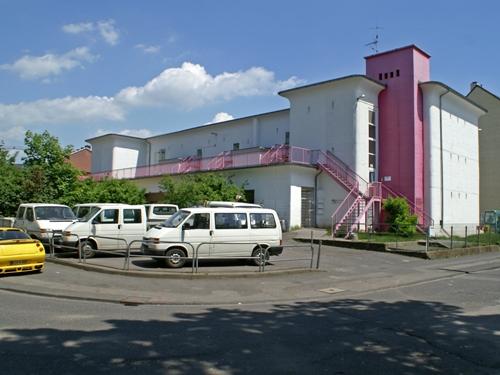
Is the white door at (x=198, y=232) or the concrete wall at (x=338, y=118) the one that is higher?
the concrete wall at (x=338, y=118)

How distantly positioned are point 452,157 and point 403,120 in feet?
17.9

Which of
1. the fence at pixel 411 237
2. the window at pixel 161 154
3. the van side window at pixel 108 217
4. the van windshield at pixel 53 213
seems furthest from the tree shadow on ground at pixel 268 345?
the window at pixel 161 154

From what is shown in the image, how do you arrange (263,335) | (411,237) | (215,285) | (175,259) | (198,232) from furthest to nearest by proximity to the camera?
(411,237) → (198,232) → (175,259) → (215,285) → (263,335)

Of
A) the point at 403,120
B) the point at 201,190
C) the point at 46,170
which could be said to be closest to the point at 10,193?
the point at 46,170

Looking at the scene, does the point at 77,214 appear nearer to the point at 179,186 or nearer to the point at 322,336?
the point at 179,186

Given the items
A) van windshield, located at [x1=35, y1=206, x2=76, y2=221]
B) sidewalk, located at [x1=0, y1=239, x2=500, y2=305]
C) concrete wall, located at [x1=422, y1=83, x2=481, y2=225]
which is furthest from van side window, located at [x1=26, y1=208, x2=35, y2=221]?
concrete wall, located at [x1=422, y1=83, x2=481, y2=225]

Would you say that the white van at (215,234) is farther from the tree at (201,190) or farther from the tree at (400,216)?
the tree at (400,216)

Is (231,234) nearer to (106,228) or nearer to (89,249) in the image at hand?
(106,228)

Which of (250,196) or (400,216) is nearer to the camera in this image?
(400,216)

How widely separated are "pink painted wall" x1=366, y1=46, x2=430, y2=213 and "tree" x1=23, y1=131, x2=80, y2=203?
814 inches

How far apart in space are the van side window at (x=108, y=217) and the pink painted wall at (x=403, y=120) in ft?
63.5

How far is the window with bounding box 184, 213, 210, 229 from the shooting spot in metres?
15.2

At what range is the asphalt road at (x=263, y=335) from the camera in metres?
5.55

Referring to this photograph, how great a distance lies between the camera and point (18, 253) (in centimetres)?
1285
